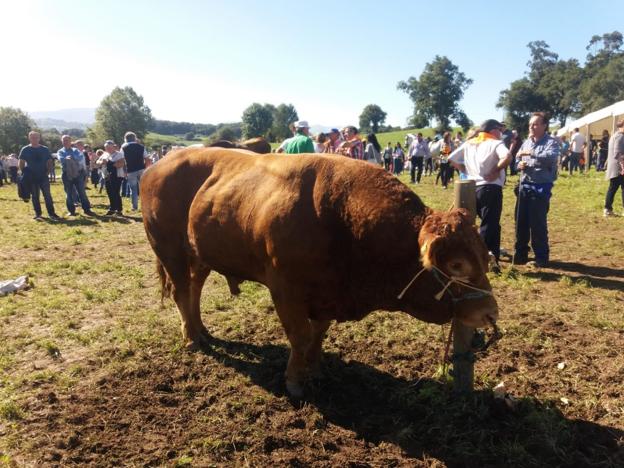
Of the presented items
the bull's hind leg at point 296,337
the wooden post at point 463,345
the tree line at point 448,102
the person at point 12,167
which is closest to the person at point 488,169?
the wooden post at point 463,345

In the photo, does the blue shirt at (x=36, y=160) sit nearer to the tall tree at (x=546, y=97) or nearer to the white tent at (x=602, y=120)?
the white tent at (x=602, y=120)

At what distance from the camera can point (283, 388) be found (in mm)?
3797

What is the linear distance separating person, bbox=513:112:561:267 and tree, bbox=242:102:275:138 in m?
115

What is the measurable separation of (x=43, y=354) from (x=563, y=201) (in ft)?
44.3

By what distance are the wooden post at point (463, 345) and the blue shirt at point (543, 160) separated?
12.5 ft

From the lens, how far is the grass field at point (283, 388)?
2.99 m

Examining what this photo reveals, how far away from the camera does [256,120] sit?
400 feet

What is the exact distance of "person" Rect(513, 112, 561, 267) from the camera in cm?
655

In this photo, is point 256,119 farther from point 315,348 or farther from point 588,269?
point 315,348

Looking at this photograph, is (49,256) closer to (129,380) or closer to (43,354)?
(43,354)

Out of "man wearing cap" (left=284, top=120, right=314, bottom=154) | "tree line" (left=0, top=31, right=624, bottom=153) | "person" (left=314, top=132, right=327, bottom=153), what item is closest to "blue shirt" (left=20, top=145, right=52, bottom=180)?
"person" (left=314, top=132, right=327, bottom=153)

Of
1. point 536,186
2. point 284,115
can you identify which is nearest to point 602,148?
point 536,186

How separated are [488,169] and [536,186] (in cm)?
95

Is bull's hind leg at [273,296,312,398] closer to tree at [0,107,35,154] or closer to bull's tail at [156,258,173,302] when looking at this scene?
bull's tail at [156,258,173,302]
